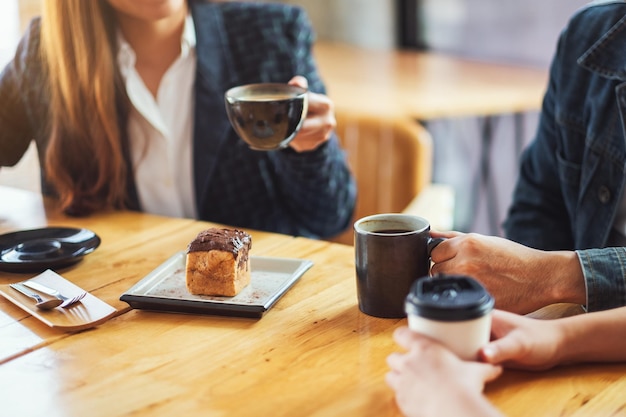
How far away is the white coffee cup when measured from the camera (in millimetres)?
790

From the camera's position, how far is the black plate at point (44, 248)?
1286 millimetres

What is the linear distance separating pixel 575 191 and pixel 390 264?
2.16 ft

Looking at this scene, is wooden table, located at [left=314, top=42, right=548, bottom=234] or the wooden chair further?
wooden table, located at [left=314, top=42, right=548, bottom=234]

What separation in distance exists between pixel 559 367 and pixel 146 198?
3.84 ft

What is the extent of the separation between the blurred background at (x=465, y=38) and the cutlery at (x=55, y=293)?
175 centimetres

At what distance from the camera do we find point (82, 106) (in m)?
1.73

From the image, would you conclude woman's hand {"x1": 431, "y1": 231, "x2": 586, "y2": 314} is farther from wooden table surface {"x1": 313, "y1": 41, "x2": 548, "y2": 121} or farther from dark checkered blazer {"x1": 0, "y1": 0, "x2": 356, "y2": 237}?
wooden table surface {"x1": 313, "y1": 41, "x2": 548, "y2": 121}

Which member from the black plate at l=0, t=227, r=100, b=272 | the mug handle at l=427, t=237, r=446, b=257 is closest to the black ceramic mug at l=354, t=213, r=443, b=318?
the mug handle at l=427, t=237, r=446, b=257

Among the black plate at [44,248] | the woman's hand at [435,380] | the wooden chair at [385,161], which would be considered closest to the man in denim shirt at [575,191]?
the woman's hand at [435,380]

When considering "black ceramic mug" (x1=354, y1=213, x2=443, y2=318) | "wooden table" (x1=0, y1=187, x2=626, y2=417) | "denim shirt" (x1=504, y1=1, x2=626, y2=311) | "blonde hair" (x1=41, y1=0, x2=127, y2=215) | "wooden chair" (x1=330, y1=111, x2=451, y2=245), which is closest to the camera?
"wooden table" (x1=0, y1=187, x2=626, y2=417)

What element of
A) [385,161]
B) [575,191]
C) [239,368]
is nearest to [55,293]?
[239,368]

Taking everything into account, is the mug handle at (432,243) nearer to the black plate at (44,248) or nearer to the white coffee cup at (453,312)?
the white coffee cup at (453,312)

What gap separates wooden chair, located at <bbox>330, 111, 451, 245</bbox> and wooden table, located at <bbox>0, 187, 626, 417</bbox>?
0.90m

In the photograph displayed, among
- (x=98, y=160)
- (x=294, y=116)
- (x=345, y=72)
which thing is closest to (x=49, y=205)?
(x=98, y=160)
